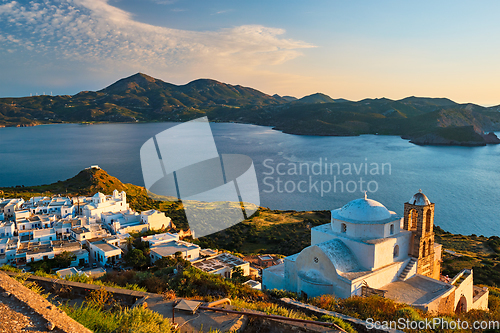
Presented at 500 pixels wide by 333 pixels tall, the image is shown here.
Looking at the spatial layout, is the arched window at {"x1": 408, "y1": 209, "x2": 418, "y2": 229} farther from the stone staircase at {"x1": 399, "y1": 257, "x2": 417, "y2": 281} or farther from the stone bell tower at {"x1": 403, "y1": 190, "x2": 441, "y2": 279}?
the stone staircase at {"x1": 399, "y1": 257, "x2": 417, "y2": 281}

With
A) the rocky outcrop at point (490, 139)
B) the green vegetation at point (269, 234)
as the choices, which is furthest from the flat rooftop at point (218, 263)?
the rocky outcrop at point (490, 139)

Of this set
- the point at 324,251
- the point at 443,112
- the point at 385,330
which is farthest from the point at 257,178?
the point at 443,112

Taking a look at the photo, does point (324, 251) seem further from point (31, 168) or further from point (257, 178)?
point (31, 168)

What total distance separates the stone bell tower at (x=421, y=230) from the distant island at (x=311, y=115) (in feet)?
299

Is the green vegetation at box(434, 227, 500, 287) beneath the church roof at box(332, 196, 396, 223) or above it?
beneath

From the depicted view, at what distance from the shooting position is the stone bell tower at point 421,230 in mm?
12172

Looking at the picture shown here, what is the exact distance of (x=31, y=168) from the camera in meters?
60.2

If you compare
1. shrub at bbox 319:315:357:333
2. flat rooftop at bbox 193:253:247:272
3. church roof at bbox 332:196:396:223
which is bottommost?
flat rooftop at bbox 193:253:247:272

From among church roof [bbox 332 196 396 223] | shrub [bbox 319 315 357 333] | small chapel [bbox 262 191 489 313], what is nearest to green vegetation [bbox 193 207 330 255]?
small chapel [bbox 262 191 489 313]

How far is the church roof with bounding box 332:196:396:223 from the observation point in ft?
37.5

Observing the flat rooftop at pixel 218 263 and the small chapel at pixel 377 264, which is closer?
the small chapel at pixel 377 264

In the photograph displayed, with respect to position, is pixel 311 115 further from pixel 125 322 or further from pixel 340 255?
pixel 125 322

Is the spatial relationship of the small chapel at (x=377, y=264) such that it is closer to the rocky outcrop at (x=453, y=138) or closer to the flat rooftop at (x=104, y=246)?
the flat rooftop at (x=104, y=246)

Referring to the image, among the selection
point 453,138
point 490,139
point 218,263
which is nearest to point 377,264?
point 218,263
